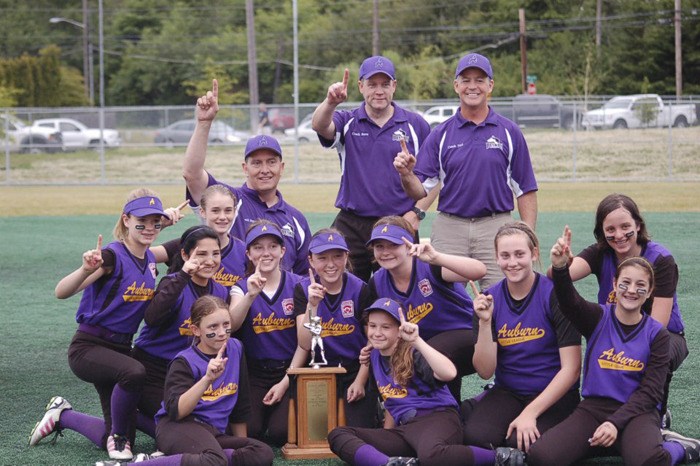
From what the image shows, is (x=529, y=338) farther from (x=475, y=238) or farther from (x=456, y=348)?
(x=475, y=238)

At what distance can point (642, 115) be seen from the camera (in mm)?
29656

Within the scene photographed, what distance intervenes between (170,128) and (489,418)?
26875 mm

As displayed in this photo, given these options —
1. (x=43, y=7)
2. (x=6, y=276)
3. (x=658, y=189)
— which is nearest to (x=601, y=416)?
(x=6, y=276)

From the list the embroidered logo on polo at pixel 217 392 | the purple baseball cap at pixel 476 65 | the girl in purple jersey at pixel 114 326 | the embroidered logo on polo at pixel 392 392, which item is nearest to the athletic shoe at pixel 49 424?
the girl in purple jersey at pixel 114 326

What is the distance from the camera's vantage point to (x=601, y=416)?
17.7 feet

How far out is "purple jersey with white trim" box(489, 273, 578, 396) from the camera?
5.64 m

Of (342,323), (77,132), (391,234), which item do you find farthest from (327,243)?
(77,132)

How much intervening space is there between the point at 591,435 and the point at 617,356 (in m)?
0.42

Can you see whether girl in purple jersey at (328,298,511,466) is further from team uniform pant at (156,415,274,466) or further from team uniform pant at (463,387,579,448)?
team uniform pant at (156,415,274,466)

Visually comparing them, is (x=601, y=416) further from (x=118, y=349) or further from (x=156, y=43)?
(x=156, y=43)

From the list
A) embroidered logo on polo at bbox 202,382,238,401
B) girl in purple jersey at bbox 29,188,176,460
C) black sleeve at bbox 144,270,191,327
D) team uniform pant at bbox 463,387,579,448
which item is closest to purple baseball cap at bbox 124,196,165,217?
girl in purple jersey at bbox 29,188,176,460

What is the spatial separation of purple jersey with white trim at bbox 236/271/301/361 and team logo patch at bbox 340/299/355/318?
1.09ft

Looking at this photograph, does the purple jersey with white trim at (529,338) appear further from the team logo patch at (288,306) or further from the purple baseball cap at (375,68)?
the purple baseball cap at (375,68)

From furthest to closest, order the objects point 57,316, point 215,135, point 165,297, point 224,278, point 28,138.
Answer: point 28,138 → point 215,135 → point 57,316 → point 224,278 → point 165,297
